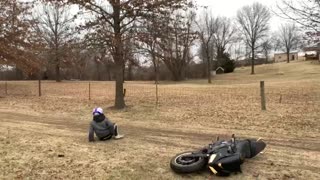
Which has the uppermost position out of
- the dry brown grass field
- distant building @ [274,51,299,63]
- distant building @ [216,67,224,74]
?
distant building @ [274,51,299,63]

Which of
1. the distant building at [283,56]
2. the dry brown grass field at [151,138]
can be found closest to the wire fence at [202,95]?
the dry brown grass field at [151,138]

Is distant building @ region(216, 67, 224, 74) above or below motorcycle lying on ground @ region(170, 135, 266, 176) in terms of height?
above

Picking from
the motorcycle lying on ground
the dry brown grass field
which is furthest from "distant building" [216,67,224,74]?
the motorcycle lying on ground

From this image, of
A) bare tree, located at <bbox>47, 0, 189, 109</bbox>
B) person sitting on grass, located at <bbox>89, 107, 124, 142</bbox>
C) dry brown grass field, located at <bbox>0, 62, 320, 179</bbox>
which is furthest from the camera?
bare tree, located at <bbox>47, 0, 189, 109</bbox>

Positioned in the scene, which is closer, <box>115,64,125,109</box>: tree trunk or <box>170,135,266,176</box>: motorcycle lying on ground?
<box>170,135,266,176</box>: motorcycle lying on ground

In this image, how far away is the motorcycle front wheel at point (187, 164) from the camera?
7.58 meters

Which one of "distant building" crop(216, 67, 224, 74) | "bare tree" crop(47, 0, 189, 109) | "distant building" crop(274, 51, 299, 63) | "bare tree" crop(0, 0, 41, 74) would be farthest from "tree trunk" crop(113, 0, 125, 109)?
"distant building" crop(274, 51, 299, 63)

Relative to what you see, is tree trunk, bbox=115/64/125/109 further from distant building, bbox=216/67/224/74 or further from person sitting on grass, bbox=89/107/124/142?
distant building, bbox=216/67/224/74

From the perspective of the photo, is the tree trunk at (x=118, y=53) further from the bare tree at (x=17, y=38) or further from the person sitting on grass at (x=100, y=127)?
the bare tree at (x=17, y=38)

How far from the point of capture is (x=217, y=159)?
7504 millimetres

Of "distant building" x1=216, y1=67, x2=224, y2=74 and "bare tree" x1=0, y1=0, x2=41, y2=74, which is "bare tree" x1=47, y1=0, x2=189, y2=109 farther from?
"distant building" x1=216, y1=67, x2=224, y2=74

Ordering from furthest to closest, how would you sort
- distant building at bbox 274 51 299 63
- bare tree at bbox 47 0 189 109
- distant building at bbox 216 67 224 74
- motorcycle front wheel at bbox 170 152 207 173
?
distant building at bbox 274 51 299 63 < distant building at bbox 216 67 224 74 < bare tree at bbox 47 0 189 109 < motorcycle front wheel at bbox 170 152 207 173

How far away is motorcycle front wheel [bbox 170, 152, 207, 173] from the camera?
7.58 metres

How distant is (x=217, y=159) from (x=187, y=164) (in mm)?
569
